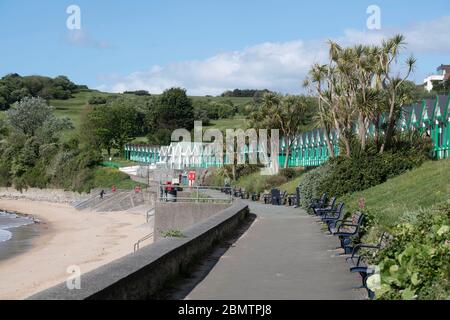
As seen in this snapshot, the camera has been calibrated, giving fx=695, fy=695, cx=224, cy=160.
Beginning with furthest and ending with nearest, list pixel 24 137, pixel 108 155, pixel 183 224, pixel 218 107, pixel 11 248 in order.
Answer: pixel 218 107 < pixel 108 155 < pixel 24 137 < pixel 11 248 < pixel 183 224

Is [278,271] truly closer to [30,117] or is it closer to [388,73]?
Result: [388,73]

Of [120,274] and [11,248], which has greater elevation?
[120,274]

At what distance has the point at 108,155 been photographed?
369 feet

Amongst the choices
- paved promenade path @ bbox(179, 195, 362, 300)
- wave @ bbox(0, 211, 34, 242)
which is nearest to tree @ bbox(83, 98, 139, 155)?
wave @ bbox(0, 211, 34, 242)

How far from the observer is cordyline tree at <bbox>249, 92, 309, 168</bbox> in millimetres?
49688

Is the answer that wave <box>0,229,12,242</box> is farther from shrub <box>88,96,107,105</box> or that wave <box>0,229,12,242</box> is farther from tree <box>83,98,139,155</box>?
shrub <box>88,96,107,105</box>

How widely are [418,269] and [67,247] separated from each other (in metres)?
26.5

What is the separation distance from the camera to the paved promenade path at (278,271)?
29.9ft

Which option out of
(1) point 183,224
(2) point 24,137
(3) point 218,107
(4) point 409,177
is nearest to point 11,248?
(1) point 183,224

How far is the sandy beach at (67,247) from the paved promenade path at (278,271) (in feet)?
21.6
